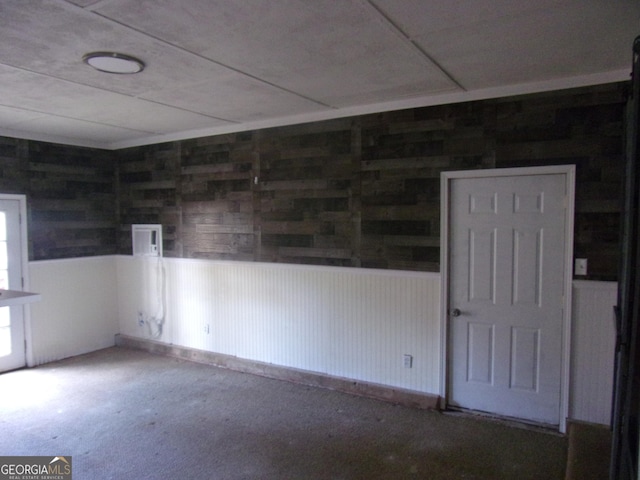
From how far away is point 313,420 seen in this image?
3592 millimetres

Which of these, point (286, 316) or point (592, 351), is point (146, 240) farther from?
point (592, 351)

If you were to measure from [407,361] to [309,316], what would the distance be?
105cm

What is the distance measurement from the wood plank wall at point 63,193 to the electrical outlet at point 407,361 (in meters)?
4.07

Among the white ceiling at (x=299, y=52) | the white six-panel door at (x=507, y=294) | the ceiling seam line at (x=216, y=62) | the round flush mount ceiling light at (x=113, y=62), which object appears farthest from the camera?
the white six-panel door at (x=507, y=294)

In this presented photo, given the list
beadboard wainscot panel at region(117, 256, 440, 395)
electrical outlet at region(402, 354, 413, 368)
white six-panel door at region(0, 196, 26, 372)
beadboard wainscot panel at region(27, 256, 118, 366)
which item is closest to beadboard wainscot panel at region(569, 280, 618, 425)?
beadboard wainscot panel at region(117, 256, 440, 395)

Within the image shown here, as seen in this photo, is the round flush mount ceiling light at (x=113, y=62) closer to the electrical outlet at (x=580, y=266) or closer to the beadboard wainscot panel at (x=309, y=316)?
the beadboard wainscot panel at (x=309, y=316)

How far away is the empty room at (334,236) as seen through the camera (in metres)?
2.35

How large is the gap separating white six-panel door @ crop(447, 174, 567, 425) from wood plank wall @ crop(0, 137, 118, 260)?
4.37 meters

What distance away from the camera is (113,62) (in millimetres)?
2695

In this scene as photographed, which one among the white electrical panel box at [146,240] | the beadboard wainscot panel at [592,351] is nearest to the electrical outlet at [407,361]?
the beadboard wainscot panel at [592,351]

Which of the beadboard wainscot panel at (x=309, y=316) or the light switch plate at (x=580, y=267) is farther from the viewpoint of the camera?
the beadboard wainscot panel at (x=309, y=316)

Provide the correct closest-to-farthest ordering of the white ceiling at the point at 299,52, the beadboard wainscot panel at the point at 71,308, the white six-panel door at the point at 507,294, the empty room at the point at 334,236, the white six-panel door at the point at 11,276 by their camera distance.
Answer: the white ceiling at the point at 299,52
the empty room at the point at 334,236
the white six-panel door at the point at 507,294
the white six-panel door at the point at 11,276
the beadboard wainscot panel at the point at 71,308

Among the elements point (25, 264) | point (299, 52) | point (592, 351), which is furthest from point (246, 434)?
point (25, 264)

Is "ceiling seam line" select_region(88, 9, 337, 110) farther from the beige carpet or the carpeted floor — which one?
the beige carpet
